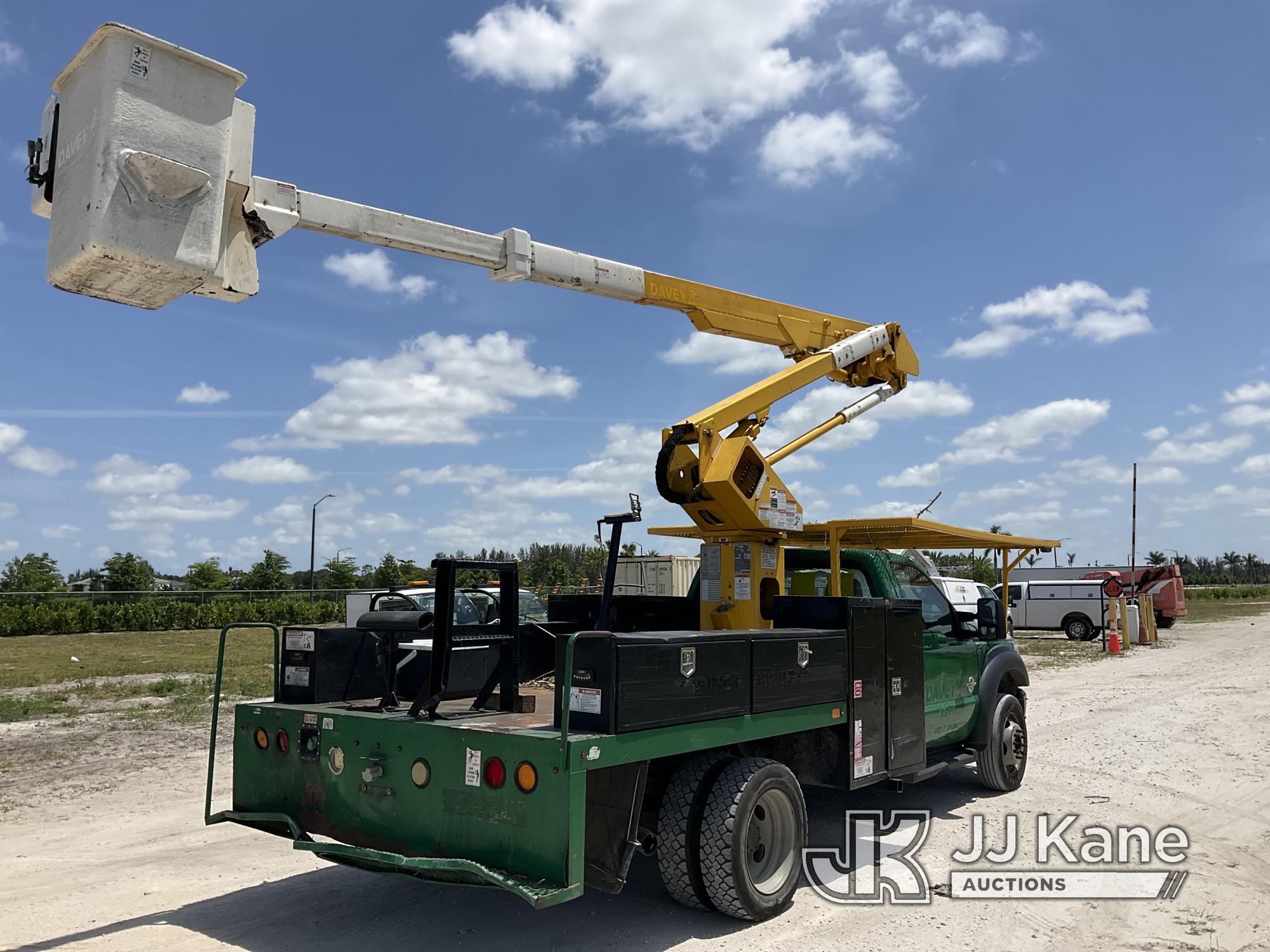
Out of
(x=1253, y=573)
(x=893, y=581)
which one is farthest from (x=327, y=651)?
(x=1253, y=573)

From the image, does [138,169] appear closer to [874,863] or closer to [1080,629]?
[874,863]

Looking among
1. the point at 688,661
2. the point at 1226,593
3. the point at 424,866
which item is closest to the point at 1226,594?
the point at 1226,593

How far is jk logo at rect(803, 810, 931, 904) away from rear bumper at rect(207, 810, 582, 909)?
195 cm

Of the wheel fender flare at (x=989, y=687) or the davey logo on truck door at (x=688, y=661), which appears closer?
the davey logo on truck door at (x=688, y=661)

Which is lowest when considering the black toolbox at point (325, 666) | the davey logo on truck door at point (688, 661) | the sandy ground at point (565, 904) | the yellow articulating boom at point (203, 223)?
the sandy ground at point (565, 904)

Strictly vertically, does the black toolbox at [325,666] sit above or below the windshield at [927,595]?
below

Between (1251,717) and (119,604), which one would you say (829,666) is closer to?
(1251,717)

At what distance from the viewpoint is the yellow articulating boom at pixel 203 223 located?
166 inches

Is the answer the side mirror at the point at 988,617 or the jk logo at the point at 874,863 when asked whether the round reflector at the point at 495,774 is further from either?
the side mirror at the point at 988,617

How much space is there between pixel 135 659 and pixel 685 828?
2068cm

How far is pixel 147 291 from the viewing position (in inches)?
178

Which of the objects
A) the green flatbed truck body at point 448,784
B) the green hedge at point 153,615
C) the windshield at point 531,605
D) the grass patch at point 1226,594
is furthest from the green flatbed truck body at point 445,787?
the grass patch at point 1226,594

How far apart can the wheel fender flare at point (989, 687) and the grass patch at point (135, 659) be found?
10.0 metres

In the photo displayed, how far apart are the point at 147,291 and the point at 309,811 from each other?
2.82 meters
